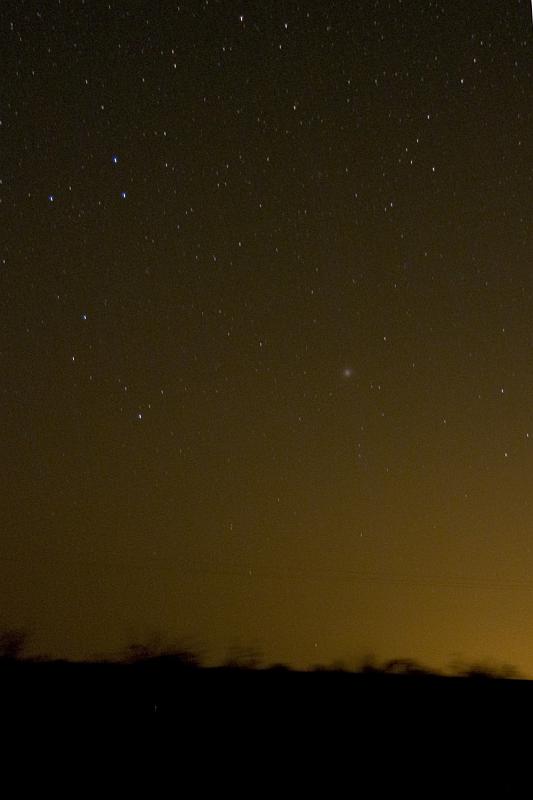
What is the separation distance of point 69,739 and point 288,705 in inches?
68.9

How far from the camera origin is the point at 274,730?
655 centimetres

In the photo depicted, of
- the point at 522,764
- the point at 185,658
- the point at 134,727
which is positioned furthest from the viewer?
the point at 185,658

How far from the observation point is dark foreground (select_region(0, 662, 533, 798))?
5648 mm

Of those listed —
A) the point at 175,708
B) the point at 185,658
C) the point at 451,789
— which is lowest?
the point at 451,789

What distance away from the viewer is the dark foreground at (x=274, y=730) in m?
5.65

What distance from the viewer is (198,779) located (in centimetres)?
562

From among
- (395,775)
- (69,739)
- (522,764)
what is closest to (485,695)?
(522,764)

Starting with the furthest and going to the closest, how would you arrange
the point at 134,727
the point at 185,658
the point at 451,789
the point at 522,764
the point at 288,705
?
the point at 185,658
the point at 288,705
the point at 134,727
the point at 522,764
the point at 451,789

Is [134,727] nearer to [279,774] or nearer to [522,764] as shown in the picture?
[279,774]

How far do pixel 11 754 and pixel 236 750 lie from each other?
1.37 meters

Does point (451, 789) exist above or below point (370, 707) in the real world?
below

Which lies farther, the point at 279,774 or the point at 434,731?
the point at 434,731

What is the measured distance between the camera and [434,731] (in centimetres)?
664

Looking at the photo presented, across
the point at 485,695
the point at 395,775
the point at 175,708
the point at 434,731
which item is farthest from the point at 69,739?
the point at 485,695
